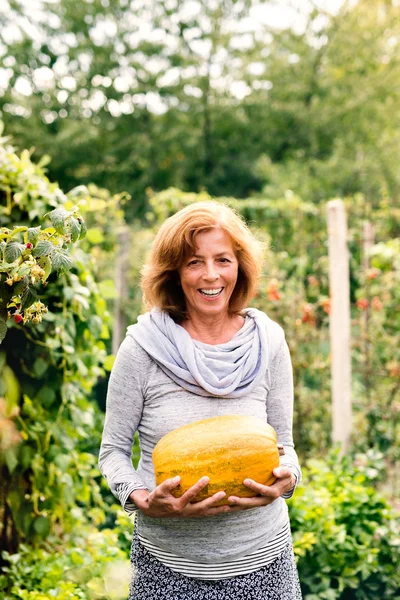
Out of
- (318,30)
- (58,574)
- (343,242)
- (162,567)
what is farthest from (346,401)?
(318,30)

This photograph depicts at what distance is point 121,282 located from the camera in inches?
259

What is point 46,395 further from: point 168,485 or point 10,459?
point 168,485

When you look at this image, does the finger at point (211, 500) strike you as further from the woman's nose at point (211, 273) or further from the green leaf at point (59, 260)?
the green leaf at point (59, 260)

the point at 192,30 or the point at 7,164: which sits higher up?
the point at 192,30

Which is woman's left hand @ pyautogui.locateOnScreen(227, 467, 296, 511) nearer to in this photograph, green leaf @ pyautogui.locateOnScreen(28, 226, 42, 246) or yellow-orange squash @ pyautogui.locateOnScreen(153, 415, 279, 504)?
yellow-orange squash @ pyautogui.locateOnScreen(153, 415, 279, 504)

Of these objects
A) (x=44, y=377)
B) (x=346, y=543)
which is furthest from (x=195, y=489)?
(x=346, y=543)

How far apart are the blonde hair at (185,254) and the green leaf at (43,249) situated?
17.1 inches

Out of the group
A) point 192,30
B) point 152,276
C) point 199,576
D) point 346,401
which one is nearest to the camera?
point 199,576

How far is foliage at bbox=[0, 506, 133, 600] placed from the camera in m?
2.46

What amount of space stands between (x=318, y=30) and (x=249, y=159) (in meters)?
3.94

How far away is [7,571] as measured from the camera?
2.75 metres

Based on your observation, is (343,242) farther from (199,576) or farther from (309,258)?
(199,576)

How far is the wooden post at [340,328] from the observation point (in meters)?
4.48

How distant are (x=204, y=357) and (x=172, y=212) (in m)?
4.08
